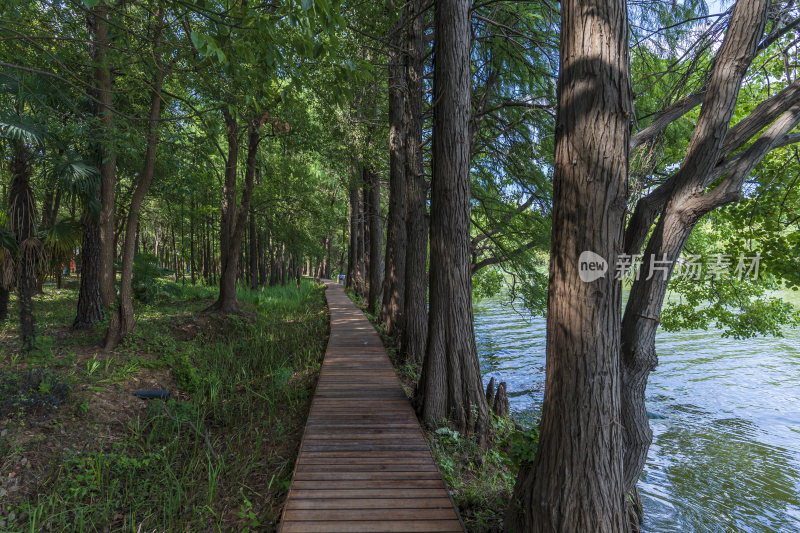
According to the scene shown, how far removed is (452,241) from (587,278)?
252 centimetres

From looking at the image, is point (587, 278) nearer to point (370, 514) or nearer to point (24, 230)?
point (370, 514)

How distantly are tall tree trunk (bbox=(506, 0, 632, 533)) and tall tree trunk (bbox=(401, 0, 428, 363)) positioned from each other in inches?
172

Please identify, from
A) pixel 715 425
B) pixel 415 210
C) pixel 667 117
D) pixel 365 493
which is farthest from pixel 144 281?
pixel 715 425

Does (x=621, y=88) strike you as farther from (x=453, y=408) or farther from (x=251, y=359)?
(x=251, y=359)

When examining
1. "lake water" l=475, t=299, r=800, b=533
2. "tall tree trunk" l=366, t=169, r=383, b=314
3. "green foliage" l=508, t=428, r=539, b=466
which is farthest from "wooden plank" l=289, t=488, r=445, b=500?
"tall tree trunk" l=366, t=169, r=383, b=314

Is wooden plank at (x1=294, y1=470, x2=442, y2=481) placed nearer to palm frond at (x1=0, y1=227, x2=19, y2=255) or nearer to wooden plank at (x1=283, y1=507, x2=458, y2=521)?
wooden plank at (x1=283, y1=507, x2=458, y2=521)

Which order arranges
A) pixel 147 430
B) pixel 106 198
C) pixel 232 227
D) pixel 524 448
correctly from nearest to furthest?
1. pixel 524 448
2. pixel 147 430
3. pixel 106 198
4. pixel 232 227

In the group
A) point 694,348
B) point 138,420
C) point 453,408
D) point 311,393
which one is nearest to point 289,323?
→ point 311,393

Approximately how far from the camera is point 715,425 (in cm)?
839

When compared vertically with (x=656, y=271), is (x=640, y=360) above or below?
below

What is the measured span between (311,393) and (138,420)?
2.22 m

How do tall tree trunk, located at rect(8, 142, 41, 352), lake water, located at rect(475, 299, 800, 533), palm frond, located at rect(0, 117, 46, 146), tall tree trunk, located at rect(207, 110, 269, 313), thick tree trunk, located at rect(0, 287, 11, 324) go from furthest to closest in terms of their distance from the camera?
tall tree trunk, located at rect(207, 110, 269, 313), thick tree trunk, located at rect(0, 287, 11, 324), tall tree trunk, located at rect(8, 142, 41, 352), lake water, located at rect(475, 299, 800, 533), palm frond, located at rect(0, 117, 46, 146)

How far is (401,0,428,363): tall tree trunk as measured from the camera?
261 inches

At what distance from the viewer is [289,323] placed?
11383mm
